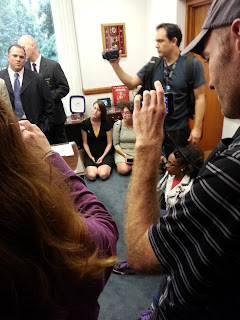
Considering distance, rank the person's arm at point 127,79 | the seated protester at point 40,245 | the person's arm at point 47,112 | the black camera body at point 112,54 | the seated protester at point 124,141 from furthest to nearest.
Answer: the seated protester at point 124,141, the person's arm at point 47,112, the person's arm at point 127,79, the black camera body at point 112,54, the seated protester at point 40,245

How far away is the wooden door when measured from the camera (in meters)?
2.95

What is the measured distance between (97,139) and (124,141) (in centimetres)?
39

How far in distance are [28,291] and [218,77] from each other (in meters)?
0.58

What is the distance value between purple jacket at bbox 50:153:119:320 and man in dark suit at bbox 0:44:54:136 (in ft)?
6.79

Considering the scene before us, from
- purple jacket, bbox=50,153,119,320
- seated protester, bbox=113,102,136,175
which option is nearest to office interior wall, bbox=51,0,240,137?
seated protester, bbox=113,102,136,175

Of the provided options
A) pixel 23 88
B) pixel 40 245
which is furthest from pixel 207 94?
pixel 40 245

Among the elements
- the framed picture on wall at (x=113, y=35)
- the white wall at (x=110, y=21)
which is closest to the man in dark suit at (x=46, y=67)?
the white wall at (x=110, y=21)

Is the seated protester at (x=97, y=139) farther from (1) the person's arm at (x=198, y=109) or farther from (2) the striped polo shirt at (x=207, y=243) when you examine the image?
(2) the striped polo shirt at (x=207, y=243)

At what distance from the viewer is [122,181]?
130 inches

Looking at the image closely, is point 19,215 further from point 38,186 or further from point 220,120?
point 220,120

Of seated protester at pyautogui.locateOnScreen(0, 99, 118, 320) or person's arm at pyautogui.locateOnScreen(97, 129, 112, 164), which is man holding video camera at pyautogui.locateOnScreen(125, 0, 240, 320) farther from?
person's arm at pyautogui.locateOnScreen(97, 129, 112, 164)

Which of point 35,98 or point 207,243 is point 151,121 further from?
point 35,98

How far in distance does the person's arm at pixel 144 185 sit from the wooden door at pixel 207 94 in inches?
104

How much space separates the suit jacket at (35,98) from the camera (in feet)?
8.47
